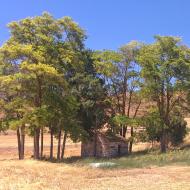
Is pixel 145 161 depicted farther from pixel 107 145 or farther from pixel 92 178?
pixel 107 145

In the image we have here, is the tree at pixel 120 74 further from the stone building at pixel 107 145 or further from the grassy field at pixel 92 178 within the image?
the grassy field at pixel 92 178

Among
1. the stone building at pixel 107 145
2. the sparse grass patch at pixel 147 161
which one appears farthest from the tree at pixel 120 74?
the sparse grass patch at pixel 147 161

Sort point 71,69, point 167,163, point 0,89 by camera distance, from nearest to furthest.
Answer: point 167,163, point 0,89, point 71,69

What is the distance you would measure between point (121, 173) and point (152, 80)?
1040 inches

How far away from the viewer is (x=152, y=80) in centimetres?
5222

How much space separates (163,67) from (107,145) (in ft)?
36.0

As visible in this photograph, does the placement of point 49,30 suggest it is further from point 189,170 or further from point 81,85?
point 189,170

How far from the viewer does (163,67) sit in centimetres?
5159

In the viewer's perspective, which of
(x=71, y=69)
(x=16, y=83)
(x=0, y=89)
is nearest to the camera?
(x=16, y=83)

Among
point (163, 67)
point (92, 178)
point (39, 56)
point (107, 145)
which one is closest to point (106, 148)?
point (107, 145)

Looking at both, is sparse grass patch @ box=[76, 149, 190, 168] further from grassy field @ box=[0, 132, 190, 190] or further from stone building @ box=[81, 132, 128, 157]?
stone building @ box=[81, 132, 128, 157]

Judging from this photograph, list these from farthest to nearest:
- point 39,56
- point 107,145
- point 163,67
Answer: point 107,145
point 163,67
point 39,56

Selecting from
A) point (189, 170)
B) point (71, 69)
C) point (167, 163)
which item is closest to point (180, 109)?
point (71, 69)

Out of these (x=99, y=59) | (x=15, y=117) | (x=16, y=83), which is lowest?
(x=15, y=117)
